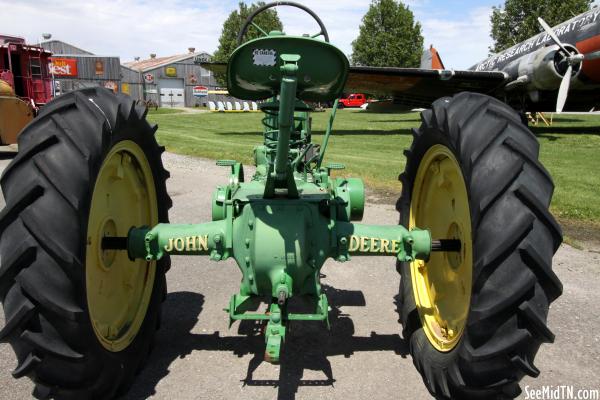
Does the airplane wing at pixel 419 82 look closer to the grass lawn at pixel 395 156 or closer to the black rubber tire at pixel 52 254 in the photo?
the grass lawn at pixel 395 156

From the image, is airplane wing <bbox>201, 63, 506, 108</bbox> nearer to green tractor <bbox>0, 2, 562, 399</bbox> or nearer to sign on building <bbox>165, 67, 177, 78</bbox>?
green tractor <bbox>0, 2, 562, 399</bbox>

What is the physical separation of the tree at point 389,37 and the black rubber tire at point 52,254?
48980 millimetres

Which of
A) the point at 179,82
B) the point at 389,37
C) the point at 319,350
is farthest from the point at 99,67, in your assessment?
the point at 319,350

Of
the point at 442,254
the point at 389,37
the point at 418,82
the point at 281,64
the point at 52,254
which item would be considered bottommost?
the point at 442,254

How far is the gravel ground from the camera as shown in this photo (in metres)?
2.86

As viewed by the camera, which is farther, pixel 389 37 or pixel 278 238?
pixel 389 37

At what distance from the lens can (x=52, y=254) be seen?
2.12m

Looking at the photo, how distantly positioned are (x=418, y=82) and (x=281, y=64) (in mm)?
20024

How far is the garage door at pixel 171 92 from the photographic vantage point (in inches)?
2331

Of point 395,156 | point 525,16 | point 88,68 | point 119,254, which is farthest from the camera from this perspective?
point 88,68

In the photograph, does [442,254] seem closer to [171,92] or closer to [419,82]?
[419,82]

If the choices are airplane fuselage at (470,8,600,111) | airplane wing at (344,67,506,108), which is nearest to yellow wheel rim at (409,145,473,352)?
airplane fuselage at (470,8,600,111)

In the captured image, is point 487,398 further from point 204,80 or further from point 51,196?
point 204,80

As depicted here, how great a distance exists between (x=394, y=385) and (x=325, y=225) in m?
1.03
